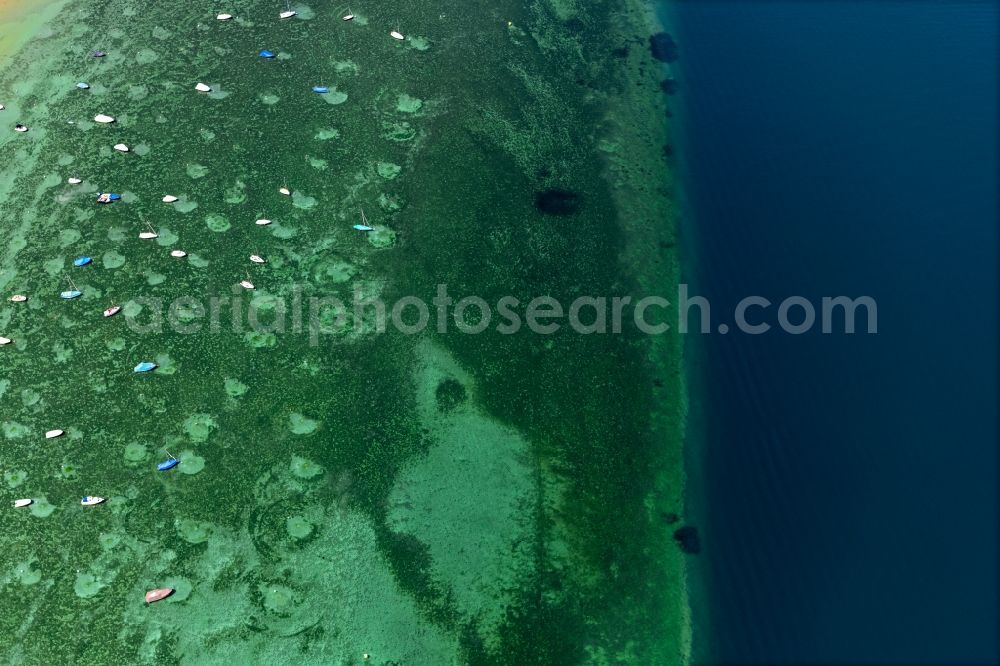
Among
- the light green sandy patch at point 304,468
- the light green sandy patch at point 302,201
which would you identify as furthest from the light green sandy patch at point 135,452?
the light green sandy patch at point 302,201

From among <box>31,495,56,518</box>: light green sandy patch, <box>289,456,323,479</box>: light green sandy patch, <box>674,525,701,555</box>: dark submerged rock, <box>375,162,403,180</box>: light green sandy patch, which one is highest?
<box>375,162,403,180</box>: light green sandy patch

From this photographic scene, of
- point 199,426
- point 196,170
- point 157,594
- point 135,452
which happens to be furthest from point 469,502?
point 196,170

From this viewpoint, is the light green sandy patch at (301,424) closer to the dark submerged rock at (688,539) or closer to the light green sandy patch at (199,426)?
the light green sandy patch at (199,426)

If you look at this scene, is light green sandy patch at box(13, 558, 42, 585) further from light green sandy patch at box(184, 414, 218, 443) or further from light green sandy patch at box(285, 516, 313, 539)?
light green sandy patch at box(285, 516, 313, 539)

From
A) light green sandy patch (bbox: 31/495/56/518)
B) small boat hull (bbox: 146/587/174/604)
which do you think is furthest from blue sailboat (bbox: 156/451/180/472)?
small boat hull (bbox: 146/587/174/604)

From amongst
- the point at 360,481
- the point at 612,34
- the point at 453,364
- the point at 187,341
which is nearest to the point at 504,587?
the point at 360,481

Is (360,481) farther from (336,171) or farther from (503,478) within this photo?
(336,171)
